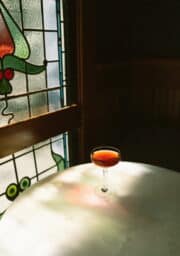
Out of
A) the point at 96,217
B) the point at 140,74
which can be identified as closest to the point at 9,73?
the point at 96,217

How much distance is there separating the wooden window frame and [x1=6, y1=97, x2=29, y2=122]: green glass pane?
0.06 metres

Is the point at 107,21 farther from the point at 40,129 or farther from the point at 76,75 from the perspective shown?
the point at 40,129

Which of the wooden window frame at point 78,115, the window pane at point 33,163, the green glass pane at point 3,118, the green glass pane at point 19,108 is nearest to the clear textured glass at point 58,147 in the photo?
the window pane at point 33,163

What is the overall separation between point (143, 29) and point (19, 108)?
2412 mm

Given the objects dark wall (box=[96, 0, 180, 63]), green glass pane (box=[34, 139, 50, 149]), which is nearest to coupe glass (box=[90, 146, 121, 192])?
green glass pane (box=[34, 139, 50, 149])

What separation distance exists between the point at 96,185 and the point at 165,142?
2.24 meters

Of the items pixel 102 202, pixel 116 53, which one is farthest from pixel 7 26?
pixel 116 53

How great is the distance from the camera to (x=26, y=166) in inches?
92.5

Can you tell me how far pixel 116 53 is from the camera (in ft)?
12.2

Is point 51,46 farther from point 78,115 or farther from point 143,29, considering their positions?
point 143,29

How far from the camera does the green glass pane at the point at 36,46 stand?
220 centimetres

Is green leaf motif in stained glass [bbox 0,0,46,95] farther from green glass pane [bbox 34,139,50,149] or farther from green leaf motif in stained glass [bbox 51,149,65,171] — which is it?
green leaf motif in stained glass [bbox 51,149,65,171]

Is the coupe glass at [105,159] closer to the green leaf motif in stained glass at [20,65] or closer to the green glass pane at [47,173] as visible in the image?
the green leaf motif in stained glass at [20,65]

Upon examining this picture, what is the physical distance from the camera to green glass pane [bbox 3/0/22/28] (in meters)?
2.00
